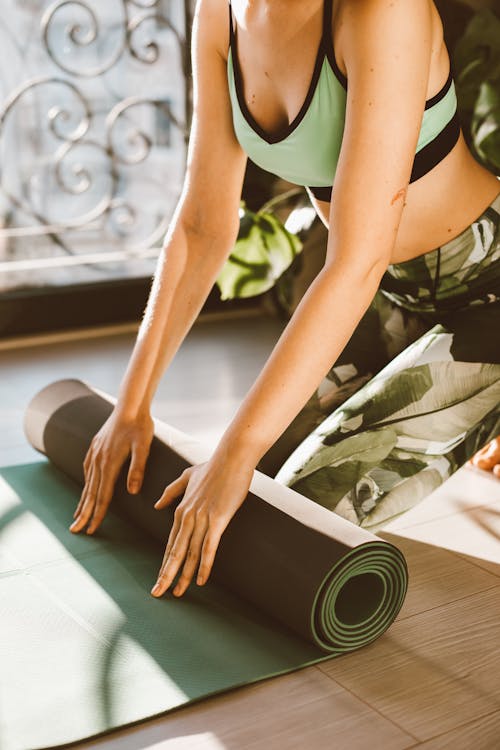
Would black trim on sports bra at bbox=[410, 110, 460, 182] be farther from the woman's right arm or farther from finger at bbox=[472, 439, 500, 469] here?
finger at bbox=[472, 439, 500, 469]

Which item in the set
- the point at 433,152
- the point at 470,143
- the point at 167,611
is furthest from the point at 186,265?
the point at 470,143

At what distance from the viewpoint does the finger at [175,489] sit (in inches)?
61.6

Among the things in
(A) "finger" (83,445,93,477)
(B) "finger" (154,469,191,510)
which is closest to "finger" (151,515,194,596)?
(B) "finger" (154,469,191,510)

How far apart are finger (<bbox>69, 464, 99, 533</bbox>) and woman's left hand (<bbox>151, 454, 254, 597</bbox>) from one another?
0.32 m

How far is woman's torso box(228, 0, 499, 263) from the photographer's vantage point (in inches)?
57.8

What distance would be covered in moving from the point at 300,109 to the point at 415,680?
0.87 meters

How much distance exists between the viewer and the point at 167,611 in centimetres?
152

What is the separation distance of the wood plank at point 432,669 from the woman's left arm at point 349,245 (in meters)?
0.29

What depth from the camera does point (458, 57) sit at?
2.42 m

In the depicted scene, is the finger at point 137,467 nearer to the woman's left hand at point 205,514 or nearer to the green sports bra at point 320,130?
the woman's left hand at point 205,514

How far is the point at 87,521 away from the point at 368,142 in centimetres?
87

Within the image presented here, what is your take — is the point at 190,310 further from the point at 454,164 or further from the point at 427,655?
the point at 427,655

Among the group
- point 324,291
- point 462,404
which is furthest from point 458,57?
point 324,291

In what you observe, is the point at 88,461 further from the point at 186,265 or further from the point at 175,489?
the point at 186,265
